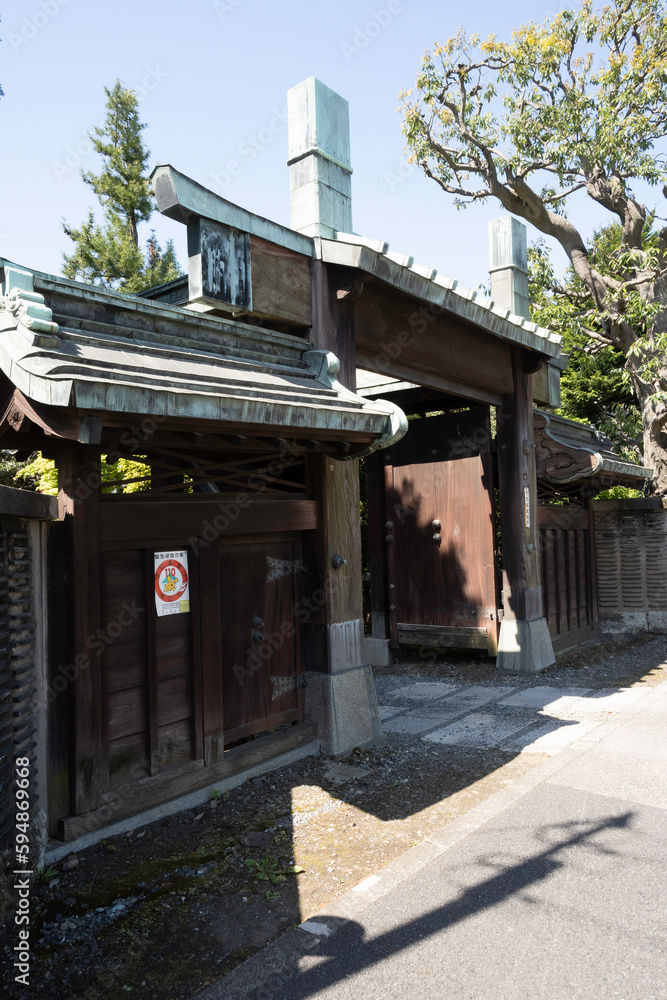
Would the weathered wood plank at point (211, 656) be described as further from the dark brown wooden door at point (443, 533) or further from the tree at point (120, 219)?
the tree at point (120, 219)

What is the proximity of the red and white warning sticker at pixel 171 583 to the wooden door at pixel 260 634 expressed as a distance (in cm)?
40

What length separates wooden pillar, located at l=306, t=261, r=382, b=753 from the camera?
5996 mm

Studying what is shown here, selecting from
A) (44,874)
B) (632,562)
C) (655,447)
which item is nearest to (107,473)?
(44,874)

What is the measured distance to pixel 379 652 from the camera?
35.0 feet

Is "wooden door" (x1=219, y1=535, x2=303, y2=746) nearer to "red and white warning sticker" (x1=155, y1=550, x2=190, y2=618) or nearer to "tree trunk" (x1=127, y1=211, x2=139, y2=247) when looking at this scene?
"red and white warning sticker" (x1=155, y1=550, x2=190, y2=618)

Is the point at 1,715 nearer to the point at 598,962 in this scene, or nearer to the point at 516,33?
the point at 598,962

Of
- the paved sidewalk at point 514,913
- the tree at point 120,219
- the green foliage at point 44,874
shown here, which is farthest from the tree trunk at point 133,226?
the green foliage at point 44,874

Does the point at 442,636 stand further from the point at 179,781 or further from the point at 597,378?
the point at 597,378

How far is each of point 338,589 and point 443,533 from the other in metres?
4.34

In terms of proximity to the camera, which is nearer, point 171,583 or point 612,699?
point 171,583

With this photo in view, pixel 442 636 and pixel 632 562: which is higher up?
pixel 632 562

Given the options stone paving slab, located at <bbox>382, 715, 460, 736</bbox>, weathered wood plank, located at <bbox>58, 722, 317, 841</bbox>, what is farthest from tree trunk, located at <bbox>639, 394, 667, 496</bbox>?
weathered wood plank, located at <bbox>58, 722, 317, 841</bbox>

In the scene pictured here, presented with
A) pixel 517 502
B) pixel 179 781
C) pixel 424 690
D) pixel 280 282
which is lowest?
pixel 424 690

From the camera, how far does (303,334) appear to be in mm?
6250
